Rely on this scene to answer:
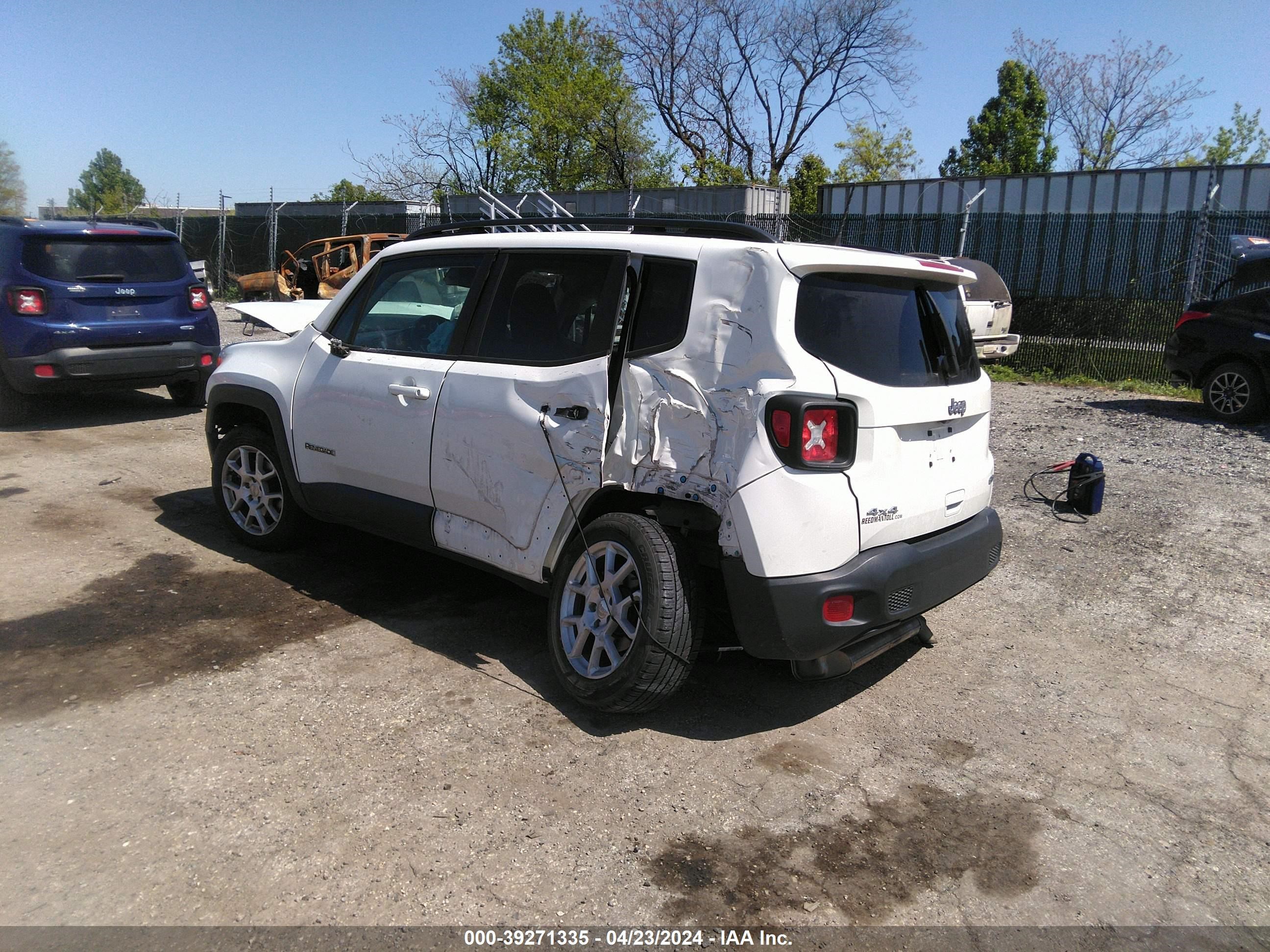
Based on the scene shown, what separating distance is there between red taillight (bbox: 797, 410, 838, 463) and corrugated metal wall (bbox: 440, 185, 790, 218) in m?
15.7

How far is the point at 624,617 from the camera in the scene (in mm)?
3816

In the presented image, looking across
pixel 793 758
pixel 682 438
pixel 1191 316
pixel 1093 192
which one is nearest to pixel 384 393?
pixel 682 438

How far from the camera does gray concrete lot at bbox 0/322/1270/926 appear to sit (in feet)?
9.55

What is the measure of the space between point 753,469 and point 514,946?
1.74m

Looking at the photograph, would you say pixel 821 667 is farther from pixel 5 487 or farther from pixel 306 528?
pixel 5 487

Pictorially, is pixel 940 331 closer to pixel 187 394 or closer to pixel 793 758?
pixel 793 758

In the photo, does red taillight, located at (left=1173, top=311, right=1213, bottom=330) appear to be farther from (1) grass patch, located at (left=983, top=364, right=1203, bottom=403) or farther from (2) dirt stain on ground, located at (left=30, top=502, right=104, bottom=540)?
(2) dirt stain on ground, located at (left=30, top=502, right=104, bottom=540)

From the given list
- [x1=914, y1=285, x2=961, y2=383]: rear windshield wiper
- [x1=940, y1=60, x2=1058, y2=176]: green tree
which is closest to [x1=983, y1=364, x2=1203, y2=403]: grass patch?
[x1=914, y1=285, x2=961, y2=383]: rear windshield wiper

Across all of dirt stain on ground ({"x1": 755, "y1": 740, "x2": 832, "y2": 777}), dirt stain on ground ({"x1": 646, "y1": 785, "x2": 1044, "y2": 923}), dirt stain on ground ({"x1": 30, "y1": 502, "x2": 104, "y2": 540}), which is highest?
dirt stain on ground ({"x1": 30, "y1": 502, "x2": 104, "y2": 540})

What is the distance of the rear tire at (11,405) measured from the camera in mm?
9195

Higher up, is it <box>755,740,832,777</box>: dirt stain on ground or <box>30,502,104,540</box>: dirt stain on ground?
<box>30,502,104,540</box>: dirt stain on ground

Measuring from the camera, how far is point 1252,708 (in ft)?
14.1

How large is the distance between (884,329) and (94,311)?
26.1 ft

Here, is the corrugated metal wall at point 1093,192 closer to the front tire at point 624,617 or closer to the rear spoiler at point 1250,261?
the rear spoiler at point 1250,261
